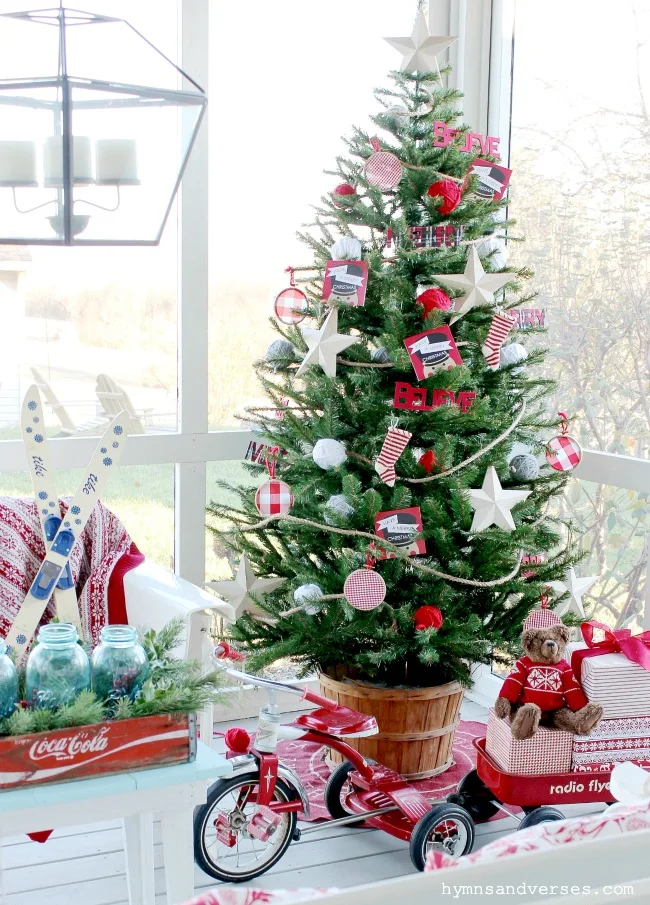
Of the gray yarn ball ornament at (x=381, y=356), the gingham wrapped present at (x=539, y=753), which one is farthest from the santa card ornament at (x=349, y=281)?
the gingham wrapped present at (x=539, y=753)

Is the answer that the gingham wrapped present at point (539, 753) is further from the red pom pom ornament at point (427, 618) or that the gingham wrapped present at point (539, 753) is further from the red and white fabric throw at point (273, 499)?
the red and white fabric throw at point (273, 499)

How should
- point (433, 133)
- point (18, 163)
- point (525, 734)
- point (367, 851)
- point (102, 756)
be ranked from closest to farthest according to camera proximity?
point (18, 163)
point (102, 756)
point (525, 734)
point (367, 851)
point (433, 133)

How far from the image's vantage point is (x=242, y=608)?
2922 mm

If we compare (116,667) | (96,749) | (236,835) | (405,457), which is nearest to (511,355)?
(405,457)

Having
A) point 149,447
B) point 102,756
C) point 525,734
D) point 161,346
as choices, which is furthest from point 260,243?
point 102,756

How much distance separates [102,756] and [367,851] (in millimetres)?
1192

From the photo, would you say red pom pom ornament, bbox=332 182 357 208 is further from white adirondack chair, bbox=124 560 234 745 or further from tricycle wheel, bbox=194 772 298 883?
tricycle wheel, bbox=194 772 298 883

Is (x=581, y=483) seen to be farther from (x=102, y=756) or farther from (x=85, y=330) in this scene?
(x=102, y=756)

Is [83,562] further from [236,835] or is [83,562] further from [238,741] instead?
[236,835]

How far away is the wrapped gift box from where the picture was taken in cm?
235

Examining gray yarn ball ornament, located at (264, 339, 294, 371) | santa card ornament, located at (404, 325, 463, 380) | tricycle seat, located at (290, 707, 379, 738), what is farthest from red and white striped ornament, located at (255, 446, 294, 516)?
tricycle seat, located at (290, 707, 379, 738)

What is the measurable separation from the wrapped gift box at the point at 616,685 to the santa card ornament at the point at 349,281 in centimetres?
108

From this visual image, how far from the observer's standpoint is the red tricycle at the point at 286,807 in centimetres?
231

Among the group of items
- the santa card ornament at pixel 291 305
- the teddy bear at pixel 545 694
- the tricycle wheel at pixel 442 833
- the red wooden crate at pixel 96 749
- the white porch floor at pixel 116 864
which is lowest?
the white porch floor at pixel 116 864
